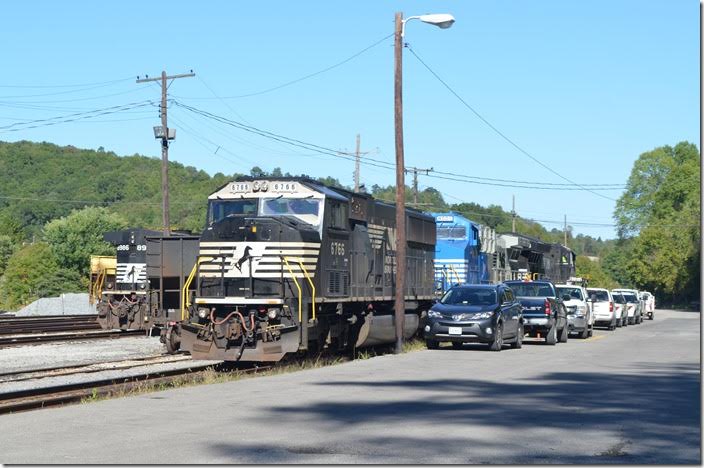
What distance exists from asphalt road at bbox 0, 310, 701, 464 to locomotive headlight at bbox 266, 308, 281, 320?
1970 mm

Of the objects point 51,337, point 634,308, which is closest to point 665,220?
point 634,308

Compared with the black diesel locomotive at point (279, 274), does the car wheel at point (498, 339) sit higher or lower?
lower

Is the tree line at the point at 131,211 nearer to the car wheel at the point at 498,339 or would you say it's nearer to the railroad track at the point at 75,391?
the car wheel at the point at 498,339

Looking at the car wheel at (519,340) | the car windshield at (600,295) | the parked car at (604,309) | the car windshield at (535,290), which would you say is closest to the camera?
the car wheel at (519,340)

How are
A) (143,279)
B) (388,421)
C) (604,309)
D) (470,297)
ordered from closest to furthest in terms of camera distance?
(388,421)
(470,297)
(143,279)
(604,309)

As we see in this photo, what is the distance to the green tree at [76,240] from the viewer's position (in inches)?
3743

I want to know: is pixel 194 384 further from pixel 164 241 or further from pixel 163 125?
pixel 163 125

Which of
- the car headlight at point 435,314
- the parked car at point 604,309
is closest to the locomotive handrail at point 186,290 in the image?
the car headlight at point 435,314

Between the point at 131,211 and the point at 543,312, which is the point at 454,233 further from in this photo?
the point at 131,211

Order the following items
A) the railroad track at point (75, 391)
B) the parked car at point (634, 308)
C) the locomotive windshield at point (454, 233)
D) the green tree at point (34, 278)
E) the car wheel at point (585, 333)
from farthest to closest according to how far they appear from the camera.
Result: the green tree at point (34, 278) → the parked car at point (634, 308) → the locomotive windshield at point (454, 233) → the car wheel at point (585, 333) → the railroad track at point (75, 391)

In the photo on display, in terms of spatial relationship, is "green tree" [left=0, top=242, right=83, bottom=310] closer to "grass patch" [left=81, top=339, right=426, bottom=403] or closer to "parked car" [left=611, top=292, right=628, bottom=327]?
"parked car" [left=611, top=292, right=628, bottom=327]

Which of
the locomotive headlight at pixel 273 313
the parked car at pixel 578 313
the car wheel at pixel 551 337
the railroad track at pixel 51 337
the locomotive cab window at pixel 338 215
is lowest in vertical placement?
the railroad track at pixel 51 337

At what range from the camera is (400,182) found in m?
26.5

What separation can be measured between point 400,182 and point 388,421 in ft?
49.0
